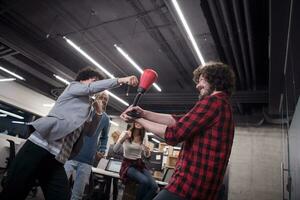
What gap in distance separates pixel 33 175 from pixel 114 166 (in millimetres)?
3050

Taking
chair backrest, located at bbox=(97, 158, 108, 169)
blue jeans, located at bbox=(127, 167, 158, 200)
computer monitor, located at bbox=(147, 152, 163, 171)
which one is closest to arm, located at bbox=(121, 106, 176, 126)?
blue jeans, located at bbox=(127, 167, 158, 200)

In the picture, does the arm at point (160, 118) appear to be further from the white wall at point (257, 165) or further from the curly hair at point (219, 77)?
the white wall at point (257, 165)

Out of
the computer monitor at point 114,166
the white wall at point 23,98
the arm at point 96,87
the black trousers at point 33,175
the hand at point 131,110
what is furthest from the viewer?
the white wall at point 23,98

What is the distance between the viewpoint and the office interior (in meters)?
4.50

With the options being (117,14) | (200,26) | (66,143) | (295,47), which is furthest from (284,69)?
(66,143)

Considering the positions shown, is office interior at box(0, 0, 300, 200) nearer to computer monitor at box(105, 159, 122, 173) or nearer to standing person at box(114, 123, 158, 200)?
computer monitor at box(105, 159, 122, 173)

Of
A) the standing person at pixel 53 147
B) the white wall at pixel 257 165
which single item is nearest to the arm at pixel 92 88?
the standing person at pixel 53 147

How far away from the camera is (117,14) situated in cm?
586

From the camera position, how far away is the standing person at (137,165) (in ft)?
11.0

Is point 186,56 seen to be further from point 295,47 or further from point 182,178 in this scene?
point 182,178

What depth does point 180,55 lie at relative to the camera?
7016mm

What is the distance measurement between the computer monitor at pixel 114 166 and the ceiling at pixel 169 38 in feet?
9.09

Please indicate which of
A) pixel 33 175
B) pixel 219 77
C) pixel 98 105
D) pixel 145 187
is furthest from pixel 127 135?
pixel 219 77

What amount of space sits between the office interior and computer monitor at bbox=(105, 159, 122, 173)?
0.89 metres
